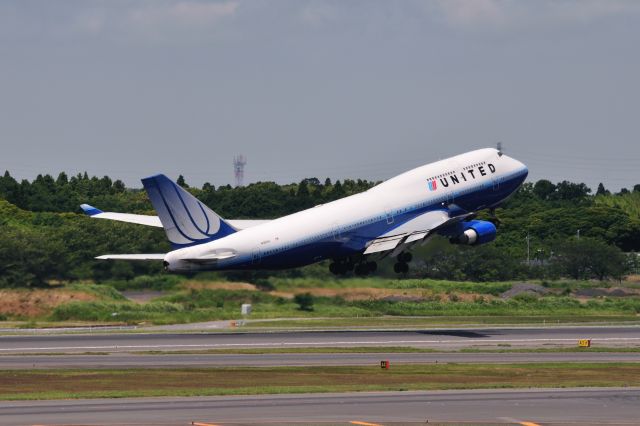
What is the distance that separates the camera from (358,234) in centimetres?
8775

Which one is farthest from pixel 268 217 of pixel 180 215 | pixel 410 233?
pixel 180 215

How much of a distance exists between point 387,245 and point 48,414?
132ft

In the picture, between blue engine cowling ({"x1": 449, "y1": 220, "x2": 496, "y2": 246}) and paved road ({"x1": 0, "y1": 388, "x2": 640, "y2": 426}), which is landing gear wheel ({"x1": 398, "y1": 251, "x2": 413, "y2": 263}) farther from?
paved road ({"x1": 0, "y1": 388, "x2": 640, "y2": 426})

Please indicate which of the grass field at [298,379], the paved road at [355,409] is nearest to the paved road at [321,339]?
the grass field at [298,379]

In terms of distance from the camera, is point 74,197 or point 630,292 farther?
point 74,197

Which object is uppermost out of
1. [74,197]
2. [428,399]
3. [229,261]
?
[74,197]

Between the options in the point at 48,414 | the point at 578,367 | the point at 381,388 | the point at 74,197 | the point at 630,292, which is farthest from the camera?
the point at 74,197

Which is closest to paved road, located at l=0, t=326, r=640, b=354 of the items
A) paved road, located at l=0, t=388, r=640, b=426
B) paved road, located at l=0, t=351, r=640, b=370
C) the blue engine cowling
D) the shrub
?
the shrub

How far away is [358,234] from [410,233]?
3747 millimetres

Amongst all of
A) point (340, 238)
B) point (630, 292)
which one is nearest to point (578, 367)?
point (340, 238)

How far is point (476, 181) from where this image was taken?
93375mm

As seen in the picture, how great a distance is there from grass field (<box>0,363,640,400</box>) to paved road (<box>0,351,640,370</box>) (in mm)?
2622

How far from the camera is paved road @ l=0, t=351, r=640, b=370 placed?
73.2 m

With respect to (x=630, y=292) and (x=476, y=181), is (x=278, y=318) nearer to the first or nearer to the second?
(x=476, y=181)
